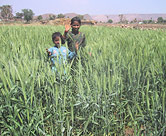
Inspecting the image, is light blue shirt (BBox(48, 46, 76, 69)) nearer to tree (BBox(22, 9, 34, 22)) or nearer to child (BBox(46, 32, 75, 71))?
child (BBox(46, 32, 75, 71))

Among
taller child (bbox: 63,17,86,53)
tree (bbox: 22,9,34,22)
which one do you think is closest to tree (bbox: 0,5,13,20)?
tree (bbox: 22,9,34,22)

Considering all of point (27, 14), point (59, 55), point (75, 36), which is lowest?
point (59, 55)

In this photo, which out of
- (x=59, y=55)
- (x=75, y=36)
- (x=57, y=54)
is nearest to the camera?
(x=57, y=54)

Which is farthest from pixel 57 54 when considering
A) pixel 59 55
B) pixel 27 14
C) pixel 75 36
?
pixel 27 14

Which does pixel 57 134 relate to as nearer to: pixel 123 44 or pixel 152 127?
pixel 152 127

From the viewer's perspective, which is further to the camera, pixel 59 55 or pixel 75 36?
pixel 75 36

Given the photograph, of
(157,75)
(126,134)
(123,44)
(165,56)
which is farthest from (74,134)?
(123,44)

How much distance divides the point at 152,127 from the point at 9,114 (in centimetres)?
107

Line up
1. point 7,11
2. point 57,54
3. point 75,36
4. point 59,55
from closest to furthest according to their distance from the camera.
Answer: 1. point 57,54
2. point 59,55
3. point 75,36
4. point 7,11

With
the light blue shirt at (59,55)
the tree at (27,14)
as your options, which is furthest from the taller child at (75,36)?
the tree at (27,14)

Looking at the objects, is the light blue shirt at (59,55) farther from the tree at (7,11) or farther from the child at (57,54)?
the tree at (7,11)

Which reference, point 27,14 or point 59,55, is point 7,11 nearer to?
point 27,14

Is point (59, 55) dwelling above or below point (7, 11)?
below

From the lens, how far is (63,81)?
4.89ft
